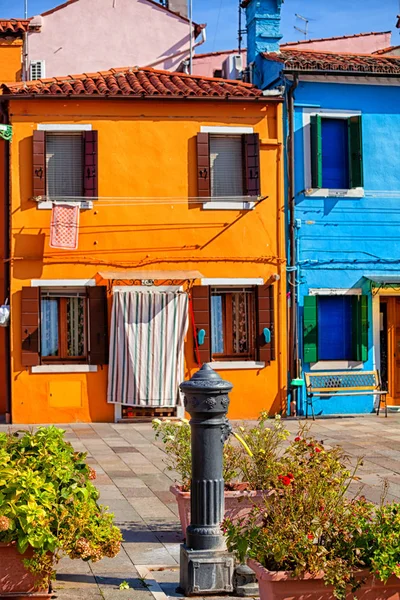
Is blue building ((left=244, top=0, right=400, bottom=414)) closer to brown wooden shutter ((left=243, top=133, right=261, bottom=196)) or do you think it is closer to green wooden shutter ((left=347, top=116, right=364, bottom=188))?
green wooden shutter ((left=347, top=116, right=364, bottom=188))

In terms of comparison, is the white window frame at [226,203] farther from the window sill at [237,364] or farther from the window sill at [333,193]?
the window sill at [237,364]

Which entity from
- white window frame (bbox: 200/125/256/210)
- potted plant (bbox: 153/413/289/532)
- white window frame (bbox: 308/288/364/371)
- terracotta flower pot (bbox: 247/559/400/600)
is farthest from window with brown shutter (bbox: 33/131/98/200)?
terracotta flower pot (bbox: 247/559/400/600)

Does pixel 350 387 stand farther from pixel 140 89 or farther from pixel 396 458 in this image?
pixel 140 89

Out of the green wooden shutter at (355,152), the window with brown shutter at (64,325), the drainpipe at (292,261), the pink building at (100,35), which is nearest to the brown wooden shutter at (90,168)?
the window with brown shutter at (64,325)

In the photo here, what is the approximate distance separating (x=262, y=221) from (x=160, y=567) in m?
11.5

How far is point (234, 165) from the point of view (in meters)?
18.2

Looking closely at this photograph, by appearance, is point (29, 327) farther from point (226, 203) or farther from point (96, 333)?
point (226, 203)

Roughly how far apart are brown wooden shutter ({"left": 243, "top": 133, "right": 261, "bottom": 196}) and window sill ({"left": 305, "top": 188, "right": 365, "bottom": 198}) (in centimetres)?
101

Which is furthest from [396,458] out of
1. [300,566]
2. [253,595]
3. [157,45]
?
[157,45]

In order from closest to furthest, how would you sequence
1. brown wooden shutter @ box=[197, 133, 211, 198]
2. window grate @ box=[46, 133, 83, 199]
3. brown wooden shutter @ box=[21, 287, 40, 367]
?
brown wooden shutter @ box=[21, 287, 40, 367], window grate @ box=[46, 133, 83, 199], brown wooden shutter @ box=[197, 133, 211, 198]

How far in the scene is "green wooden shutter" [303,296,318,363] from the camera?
59.4ft

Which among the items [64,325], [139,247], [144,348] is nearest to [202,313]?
[144,348]

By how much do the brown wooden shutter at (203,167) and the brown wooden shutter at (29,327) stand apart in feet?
11.7

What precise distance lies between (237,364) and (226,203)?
298 centimetres
